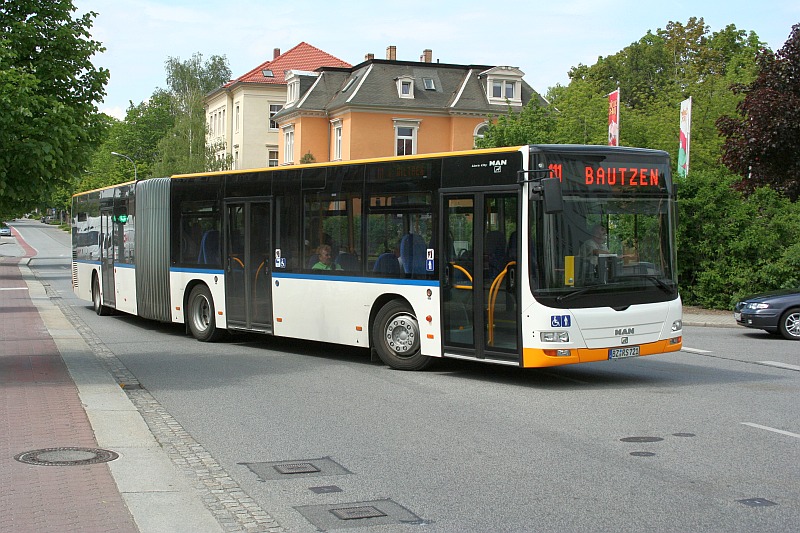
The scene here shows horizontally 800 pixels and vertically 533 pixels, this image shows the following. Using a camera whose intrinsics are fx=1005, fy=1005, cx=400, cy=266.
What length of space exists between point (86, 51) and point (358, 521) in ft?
26.5

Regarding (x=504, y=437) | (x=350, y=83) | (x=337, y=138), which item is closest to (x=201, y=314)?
A: (x=504, y=437)

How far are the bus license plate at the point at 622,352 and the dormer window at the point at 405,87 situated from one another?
56.7m

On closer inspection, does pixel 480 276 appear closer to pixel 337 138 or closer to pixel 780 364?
pixel 780 364

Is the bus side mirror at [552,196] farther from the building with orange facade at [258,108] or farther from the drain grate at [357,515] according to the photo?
the building with orange facade at [258,108]

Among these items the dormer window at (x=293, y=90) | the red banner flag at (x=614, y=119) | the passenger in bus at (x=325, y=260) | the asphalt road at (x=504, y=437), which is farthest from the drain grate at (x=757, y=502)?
the dormer window at (x=293, y=90)

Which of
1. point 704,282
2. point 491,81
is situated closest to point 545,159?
point 704,282

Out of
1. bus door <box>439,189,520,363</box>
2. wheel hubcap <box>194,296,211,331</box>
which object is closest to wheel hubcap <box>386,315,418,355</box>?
bus door <box>439,189,520,363</box>

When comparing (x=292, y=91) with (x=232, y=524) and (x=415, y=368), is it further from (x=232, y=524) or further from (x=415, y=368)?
(x=232, y=524)

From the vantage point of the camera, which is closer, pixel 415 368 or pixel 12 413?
pixel 12 413

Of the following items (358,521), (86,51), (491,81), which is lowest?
(358,521)

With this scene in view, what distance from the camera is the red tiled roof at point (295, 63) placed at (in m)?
86.1

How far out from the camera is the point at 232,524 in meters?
6.28

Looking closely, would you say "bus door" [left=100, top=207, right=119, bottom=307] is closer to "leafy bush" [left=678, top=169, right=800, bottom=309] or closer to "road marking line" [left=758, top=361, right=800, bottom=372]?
"leafy bush" [left=678, top=169, right=800, bottom=309]

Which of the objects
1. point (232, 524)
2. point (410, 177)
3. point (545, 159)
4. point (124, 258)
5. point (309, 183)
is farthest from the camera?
point (124, 258)
